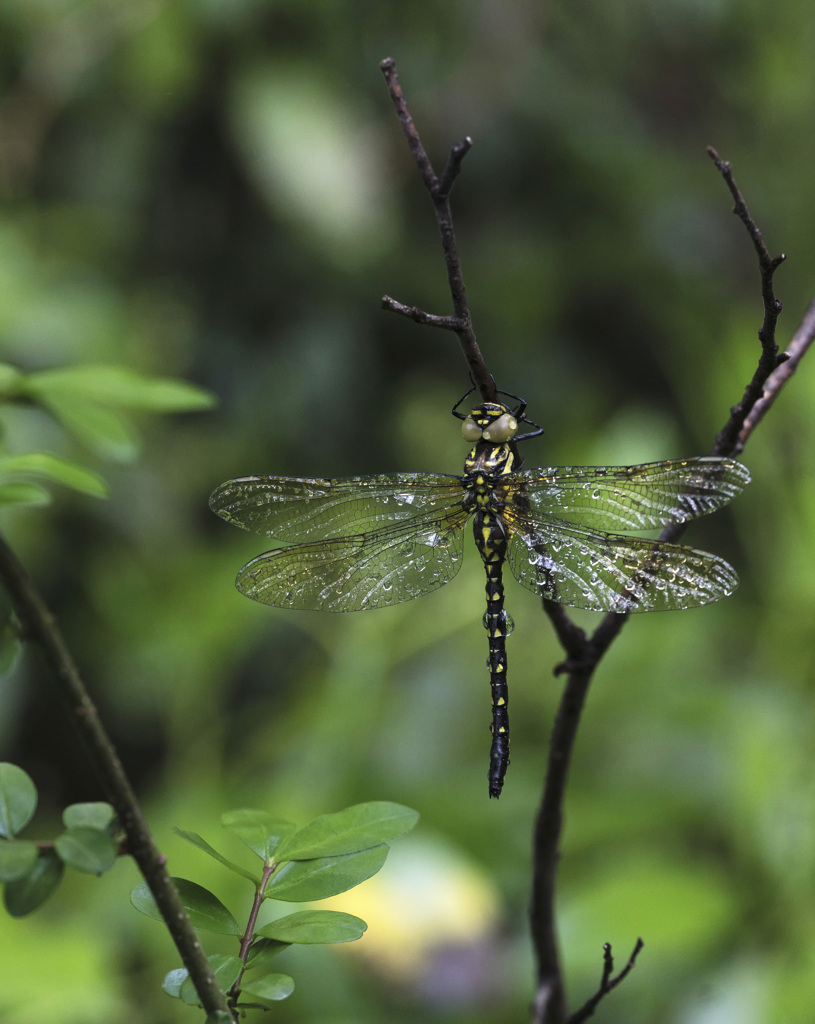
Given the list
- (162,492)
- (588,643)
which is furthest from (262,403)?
(588,643)

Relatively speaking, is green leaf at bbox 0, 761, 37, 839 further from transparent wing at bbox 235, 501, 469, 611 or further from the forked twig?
transparent wing at bbox 235, 501, 469, 611

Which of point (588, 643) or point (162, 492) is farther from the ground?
point (162, 492)

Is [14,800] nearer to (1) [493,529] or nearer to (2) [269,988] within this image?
(2) [269,988]

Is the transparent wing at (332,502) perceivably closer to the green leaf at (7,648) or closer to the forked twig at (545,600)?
the forked twig at (545,600)

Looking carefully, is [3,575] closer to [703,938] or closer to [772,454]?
[703,938]

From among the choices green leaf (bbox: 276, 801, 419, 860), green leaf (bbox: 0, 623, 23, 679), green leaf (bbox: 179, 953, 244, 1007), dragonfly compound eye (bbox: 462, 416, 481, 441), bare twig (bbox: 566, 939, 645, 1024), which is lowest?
bare twig (bbox: 566, 939, 645, 1024)

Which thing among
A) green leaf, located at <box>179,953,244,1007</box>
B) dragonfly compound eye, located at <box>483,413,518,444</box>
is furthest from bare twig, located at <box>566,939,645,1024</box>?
dragonfly compound eye, located at <box>483,413,518,444</box>
